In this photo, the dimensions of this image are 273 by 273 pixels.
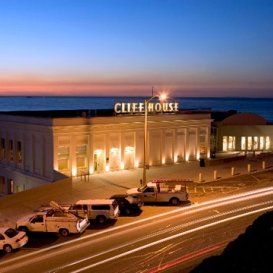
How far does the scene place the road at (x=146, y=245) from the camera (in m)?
21.1

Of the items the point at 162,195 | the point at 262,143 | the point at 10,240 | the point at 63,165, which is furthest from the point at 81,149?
the point at 262,143

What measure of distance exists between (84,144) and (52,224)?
1716cm

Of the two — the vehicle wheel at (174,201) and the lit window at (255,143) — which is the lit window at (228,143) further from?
the vehicle wheel at (174,201)

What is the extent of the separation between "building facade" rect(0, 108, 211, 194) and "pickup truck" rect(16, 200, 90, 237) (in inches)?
538

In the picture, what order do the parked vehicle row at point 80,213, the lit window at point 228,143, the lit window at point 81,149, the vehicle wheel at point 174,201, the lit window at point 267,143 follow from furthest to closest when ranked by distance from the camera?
the lit window at point 267,143
the lit window at point 228,143
the lit window at point 81,149
the vehicle wheel at point 174,201
the parked vehicle row at point 80,213

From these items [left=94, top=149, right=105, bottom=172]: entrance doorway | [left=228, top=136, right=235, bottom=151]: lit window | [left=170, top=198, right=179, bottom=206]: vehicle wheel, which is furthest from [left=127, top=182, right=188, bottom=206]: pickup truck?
[left=228, top=136, right=235, bottom=151]: lit window

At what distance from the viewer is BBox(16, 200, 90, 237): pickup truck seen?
25672mm

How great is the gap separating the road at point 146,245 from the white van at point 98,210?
1087mm

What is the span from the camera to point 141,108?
47.9 m

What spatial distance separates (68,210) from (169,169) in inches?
779

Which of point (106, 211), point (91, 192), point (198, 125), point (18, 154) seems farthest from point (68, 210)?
point (198, 125)

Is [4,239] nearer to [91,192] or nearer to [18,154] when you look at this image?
[91,192]

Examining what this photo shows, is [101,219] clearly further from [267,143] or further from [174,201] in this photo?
[267,143]

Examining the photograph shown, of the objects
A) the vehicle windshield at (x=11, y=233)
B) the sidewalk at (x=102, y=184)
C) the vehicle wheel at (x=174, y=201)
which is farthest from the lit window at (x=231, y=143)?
the vehicle windshield at (x=11, y=233)
